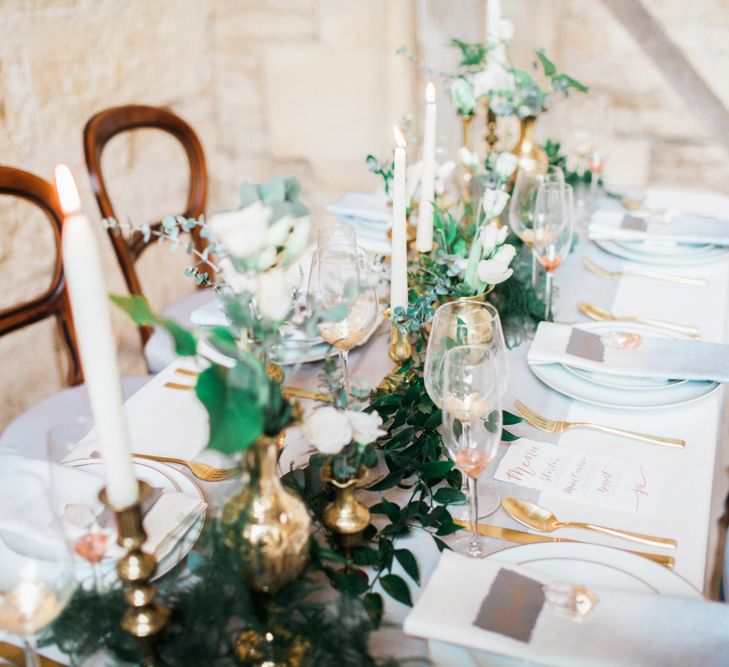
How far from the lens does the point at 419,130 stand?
108 inches

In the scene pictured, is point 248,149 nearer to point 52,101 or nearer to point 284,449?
point 52,101

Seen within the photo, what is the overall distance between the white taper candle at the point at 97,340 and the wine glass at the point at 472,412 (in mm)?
336

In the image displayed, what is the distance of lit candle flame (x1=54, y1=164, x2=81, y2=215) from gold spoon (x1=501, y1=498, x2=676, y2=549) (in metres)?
0.55

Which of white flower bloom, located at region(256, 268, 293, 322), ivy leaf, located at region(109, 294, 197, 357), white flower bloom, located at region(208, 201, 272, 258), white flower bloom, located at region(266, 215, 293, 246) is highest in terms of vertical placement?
white flower bloom, located at region(208, 201, 272, 258)

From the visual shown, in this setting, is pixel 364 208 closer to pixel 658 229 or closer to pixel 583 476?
pixel 658 229

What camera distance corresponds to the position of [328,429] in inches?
30.3

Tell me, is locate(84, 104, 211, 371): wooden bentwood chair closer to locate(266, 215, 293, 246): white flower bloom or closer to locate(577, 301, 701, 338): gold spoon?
locate(577, 301, 701, 338): gold spoon

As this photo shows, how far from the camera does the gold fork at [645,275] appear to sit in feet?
4.98

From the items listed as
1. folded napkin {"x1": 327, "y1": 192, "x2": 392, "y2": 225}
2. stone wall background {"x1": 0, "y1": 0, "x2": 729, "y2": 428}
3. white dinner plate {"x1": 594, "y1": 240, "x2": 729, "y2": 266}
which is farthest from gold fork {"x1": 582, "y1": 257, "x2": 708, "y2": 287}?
stone wall background {"x1": 0, "y1": 0, "x2": 729, "y2": 428}

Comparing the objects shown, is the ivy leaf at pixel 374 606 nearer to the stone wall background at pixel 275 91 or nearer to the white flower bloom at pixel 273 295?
the white flower bloom at pixel 273 295

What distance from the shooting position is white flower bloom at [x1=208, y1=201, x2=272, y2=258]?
27.2 inches

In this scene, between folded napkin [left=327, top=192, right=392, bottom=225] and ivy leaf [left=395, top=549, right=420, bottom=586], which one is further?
folded napkin [left=327, top=192, right=392, bottom=225]

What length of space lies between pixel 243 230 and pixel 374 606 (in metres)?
0.36

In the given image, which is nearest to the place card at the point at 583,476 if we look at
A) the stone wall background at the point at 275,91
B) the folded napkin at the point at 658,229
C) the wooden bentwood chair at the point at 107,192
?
the folded napkin at the point at 658,229
